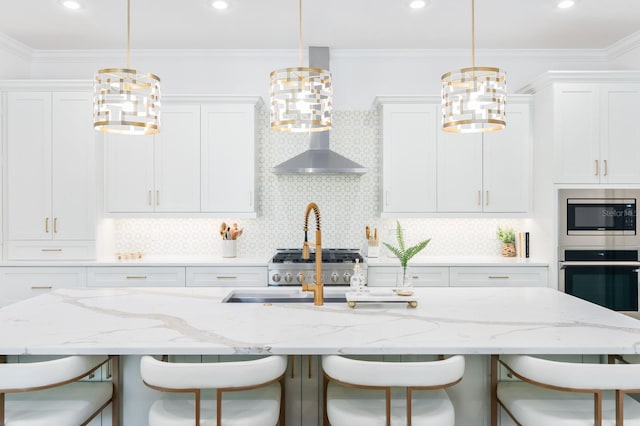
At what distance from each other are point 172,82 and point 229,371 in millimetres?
3663

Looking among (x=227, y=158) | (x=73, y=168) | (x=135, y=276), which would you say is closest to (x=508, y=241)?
(x=227, y=158)

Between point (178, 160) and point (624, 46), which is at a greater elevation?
point (624, 46)

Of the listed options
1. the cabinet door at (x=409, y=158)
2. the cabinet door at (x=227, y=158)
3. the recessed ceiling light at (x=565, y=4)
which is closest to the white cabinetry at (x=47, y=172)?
the cabinet door at (x=227, y=158)

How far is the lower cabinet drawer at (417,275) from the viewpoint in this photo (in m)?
3.90

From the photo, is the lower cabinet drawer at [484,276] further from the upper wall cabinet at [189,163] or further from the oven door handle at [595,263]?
the upper wall cabinet at [189,163]

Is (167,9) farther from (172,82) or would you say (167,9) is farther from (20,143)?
(20,143)

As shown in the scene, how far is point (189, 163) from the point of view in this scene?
4078 mm

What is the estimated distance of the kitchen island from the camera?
62.9 inches

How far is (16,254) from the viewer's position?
3902mm

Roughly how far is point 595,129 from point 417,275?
1.94 metres

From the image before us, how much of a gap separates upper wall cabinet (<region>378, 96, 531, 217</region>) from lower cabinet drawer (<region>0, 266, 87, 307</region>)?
9.23ft

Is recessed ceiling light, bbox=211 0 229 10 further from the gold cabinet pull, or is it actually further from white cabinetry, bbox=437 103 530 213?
the gold cabinet pull

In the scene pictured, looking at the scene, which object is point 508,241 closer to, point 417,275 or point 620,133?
point 417,275

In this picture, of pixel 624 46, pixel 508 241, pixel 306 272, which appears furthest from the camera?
pixel 508 241
